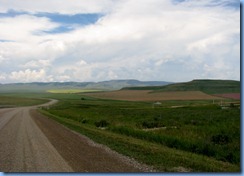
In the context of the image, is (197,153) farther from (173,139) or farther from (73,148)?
(73,148)

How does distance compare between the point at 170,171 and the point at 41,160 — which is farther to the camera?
the point at 41,160

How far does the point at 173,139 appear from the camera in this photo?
57.6ft

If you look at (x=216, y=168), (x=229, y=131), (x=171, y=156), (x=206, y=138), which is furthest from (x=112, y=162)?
(x=229, y=131)

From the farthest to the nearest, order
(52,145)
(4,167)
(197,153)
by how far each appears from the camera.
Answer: (52,145), (197,153), (4,167)

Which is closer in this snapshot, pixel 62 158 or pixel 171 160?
pixel 171 160

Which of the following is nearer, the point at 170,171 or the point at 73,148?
the point at 170,171

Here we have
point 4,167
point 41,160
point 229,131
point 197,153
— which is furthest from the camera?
point 229,131

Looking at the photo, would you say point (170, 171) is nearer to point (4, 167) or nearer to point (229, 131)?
point (4, 167)

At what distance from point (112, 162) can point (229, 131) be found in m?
9.22

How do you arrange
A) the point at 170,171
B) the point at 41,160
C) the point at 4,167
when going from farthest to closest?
the point at 41,160 → the point at 4,167 → the point at 170,171

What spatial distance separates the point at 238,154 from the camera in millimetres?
13531

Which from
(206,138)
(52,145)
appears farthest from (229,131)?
(52,145)

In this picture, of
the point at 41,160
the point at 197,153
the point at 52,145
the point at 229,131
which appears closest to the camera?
the point at 41,160

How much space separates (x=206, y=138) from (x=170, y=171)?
758 centimetres
